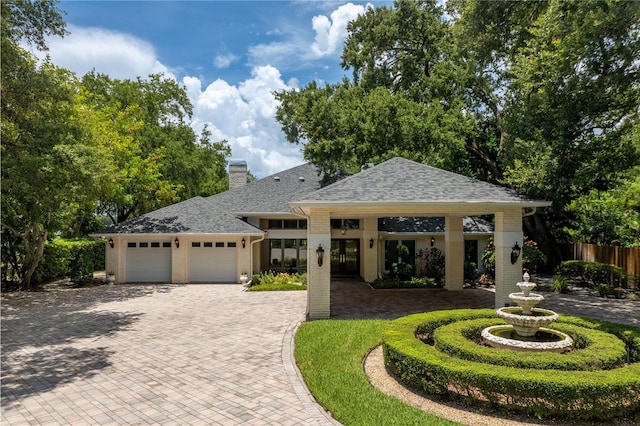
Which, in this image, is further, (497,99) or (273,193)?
(273,193)

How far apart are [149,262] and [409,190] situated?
1480cm

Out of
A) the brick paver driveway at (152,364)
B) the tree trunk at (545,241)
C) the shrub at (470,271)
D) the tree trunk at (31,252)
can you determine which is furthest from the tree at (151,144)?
the tree trunk at (545,241)

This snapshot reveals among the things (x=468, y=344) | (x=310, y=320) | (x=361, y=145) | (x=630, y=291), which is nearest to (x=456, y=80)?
(x=361, y=145)

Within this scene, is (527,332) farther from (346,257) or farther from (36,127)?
(36,127)

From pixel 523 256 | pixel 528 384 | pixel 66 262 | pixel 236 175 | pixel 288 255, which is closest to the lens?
pixel 528 384

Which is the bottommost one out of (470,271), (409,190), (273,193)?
(470,271)

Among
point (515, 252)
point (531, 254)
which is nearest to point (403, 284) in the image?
point (515, 252)

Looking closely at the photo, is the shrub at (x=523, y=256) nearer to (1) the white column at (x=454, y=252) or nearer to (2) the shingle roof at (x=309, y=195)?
(2) the shingle roof at (x=309, y=195)

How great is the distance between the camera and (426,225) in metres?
23.5

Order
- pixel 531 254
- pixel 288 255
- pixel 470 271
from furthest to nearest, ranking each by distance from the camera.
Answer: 1. pixel 288 255
2. pixel 531 254
3. pixel 470 271

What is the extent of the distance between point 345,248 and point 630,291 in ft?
46.1

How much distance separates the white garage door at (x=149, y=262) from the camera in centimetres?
2088

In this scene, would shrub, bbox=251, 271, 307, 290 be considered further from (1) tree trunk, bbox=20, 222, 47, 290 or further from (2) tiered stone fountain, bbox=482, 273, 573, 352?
(2) tiered stone fountain, bbox=482, 273, 573, 352

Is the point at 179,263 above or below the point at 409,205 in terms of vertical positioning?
below
